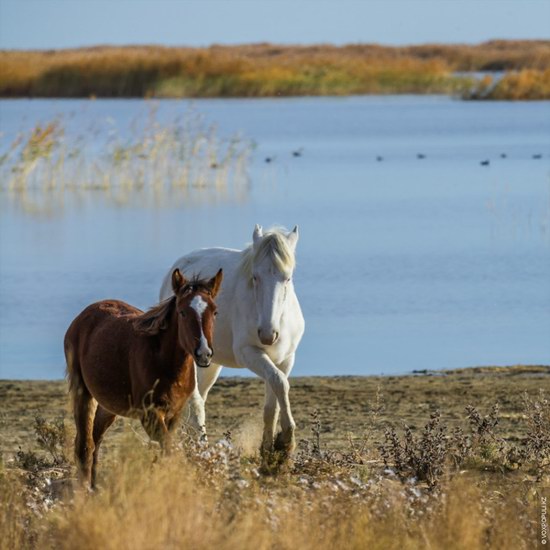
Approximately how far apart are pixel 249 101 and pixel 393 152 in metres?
40.8

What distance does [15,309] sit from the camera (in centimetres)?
1711

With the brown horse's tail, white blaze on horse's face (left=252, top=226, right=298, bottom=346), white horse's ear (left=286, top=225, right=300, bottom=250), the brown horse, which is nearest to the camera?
the brown horse

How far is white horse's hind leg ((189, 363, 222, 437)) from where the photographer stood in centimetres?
830

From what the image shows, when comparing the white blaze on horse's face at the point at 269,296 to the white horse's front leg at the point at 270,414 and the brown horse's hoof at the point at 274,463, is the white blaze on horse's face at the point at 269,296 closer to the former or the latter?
the white horse's front leg at the point at 270,414

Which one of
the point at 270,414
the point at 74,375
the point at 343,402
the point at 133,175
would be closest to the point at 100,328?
the point at 74,375

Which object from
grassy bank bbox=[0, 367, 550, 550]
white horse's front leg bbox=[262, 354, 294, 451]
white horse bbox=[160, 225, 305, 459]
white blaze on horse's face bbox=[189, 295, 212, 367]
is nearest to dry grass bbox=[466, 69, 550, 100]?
grassy bank bbox=[0, 367, 550, 550]

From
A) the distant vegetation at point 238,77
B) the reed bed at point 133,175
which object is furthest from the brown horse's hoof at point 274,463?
Result: the distant vegetation at point 238,77

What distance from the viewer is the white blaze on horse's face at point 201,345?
6.36 meters

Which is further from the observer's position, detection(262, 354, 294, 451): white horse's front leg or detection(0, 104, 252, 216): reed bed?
detection(0, 104, 252, 216): reed bed

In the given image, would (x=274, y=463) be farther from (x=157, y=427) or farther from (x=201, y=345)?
(x=201, y=345)

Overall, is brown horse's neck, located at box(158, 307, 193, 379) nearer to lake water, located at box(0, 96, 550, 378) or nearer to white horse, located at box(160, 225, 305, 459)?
white horse, located at box(160, 225, 305, 459)

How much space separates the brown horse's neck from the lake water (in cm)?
681

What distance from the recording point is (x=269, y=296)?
798cm

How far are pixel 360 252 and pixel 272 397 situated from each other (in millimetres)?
13422
